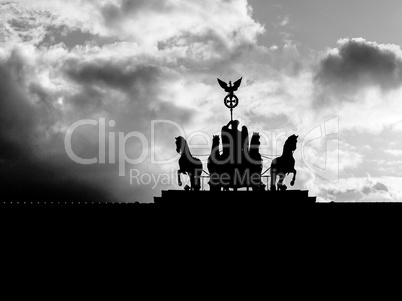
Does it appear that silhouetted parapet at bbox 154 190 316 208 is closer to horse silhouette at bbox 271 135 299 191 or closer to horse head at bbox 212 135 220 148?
horse silhouette at bbox 271 135 299 191

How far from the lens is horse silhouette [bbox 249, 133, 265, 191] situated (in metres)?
21.1

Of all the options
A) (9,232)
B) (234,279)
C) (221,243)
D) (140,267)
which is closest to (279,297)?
(234,279)

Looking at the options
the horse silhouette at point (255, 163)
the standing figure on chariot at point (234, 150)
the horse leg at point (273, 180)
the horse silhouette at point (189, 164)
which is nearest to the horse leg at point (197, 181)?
the horse silhouette at point (189, 164)

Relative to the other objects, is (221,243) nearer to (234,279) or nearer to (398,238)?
(234,279)

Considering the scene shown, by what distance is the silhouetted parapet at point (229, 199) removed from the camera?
69.4 ft

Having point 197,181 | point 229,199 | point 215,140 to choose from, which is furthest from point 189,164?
point 229,199

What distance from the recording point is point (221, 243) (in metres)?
20.5

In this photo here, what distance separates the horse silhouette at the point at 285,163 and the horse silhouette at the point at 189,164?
253 cm

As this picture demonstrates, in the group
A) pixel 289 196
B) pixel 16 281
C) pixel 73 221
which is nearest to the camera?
pixel 16 281

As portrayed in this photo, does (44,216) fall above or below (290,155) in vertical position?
below

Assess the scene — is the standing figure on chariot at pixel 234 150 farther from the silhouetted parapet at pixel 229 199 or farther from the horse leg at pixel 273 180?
the horse leg at pixel 273 180

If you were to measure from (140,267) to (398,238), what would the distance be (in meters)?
8.71

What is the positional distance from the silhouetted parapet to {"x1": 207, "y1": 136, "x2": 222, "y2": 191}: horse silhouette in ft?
0.90

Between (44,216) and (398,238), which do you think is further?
(398,238)
